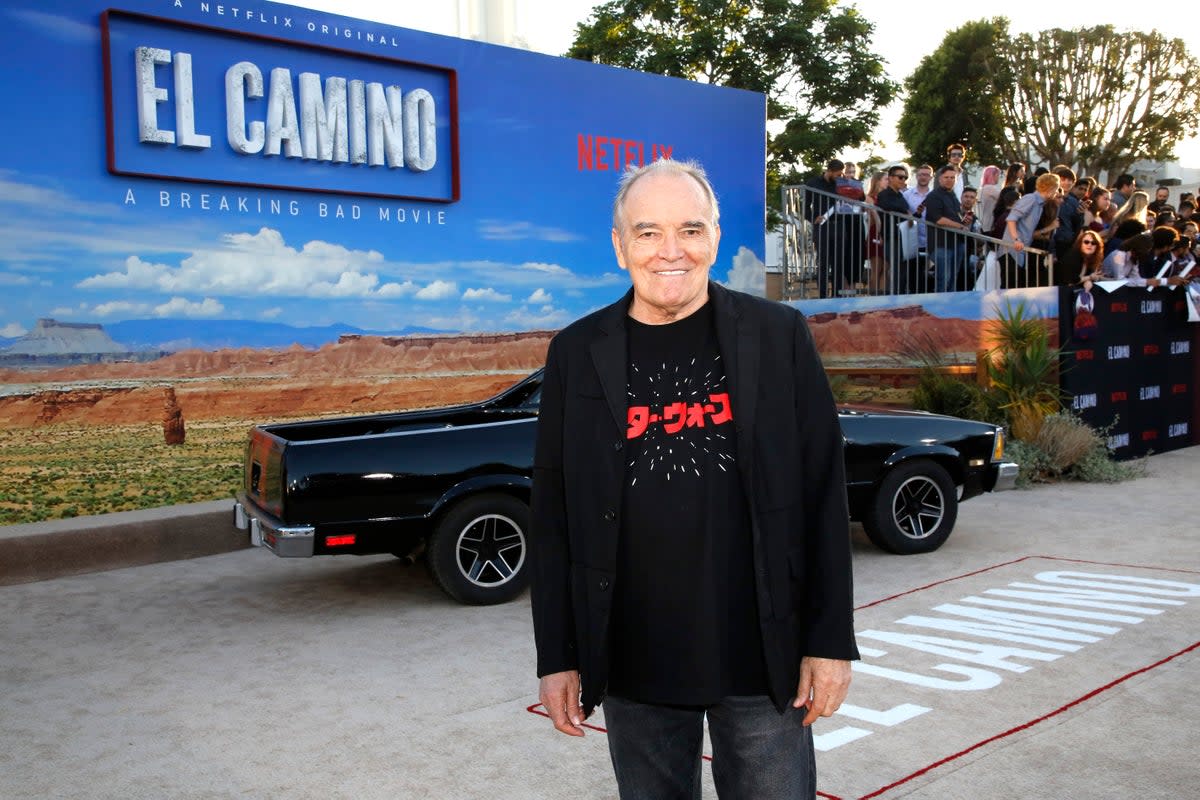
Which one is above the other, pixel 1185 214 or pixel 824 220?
pixel 1185 214

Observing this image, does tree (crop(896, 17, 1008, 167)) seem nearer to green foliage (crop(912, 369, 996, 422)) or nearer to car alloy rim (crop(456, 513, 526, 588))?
green foliage (crop(912, 369, 996, 422))

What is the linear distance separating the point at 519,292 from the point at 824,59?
26.5 m

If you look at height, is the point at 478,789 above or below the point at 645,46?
below

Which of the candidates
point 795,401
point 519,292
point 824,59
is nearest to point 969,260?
point 519,292

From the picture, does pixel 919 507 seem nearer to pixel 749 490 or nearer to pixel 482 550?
pixel 482 550

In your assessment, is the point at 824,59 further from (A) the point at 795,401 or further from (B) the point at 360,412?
(A) the point at 795,401

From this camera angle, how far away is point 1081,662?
4.89 meters

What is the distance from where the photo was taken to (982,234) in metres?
13.0

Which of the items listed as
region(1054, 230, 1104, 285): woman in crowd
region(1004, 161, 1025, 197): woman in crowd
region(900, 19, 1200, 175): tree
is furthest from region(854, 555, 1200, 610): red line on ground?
region(900, 19, 1200, 175): tree

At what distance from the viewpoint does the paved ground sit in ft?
12.5

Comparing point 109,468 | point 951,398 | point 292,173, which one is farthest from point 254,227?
point 951,398

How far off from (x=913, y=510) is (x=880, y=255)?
6.90 m

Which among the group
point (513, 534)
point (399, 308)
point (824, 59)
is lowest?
point (513, 534)

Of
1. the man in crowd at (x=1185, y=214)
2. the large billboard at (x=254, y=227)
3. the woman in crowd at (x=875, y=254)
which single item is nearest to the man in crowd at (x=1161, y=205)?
the man in crowd at (x=1185, y=214)
